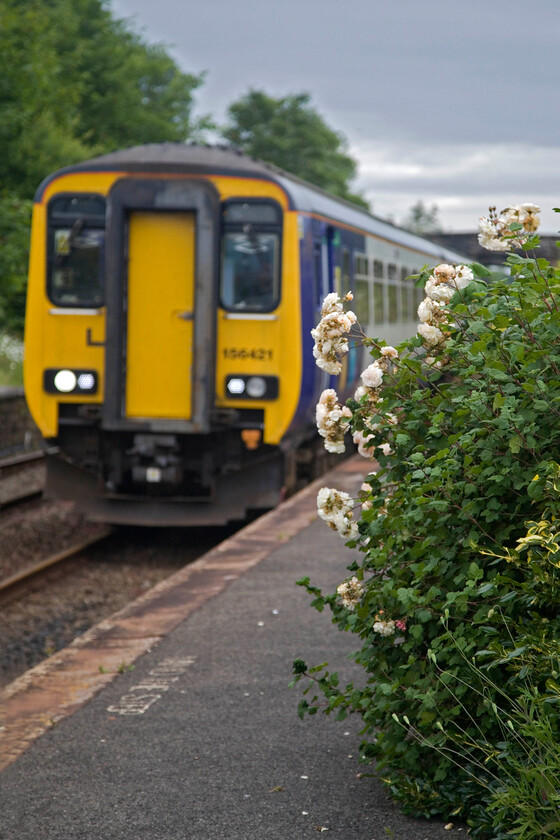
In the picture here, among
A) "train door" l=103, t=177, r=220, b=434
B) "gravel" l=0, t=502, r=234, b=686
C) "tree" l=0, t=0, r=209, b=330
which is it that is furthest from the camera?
"tree" l=0, t=0, r=209, b=330

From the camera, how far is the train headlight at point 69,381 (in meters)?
10.2

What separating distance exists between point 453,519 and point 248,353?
6.75 metres

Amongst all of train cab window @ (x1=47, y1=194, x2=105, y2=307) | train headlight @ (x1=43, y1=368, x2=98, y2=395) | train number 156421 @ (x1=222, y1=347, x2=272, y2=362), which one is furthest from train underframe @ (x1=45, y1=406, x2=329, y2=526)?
train cab window @ (x1=47, y1=194, x2=105, y2=307)

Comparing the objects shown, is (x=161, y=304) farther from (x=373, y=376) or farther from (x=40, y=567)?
(x=373, y=376)

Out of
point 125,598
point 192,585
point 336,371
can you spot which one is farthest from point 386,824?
point 125,598

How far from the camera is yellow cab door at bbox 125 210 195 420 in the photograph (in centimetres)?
1007

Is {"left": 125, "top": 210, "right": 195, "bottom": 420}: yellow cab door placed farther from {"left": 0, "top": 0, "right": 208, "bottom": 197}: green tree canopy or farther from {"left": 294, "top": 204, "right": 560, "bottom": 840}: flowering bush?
{"left": 0, "top": 0, "right": 208, "bottom": 197}: green tree canopy

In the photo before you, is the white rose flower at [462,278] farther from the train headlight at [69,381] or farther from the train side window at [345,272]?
the train side window at [345,272]

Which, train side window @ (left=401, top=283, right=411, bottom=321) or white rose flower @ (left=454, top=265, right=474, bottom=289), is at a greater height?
train side window @ (left=401, top=283, right=411, bottom=321)

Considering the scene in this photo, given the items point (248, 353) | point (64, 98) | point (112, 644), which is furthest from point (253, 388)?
point (64, 98)

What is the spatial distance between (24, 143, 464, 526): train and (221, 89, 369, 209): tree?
5353cm

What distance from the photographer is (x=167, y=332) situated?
10.1 m

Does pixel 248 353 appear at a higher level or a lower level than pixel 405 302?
lower

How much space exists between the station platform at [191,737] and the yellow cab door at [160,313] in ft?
10.6
